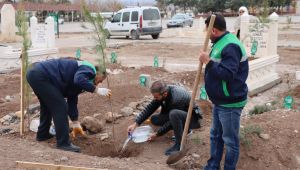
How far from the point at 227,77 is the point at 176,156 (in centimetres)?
133

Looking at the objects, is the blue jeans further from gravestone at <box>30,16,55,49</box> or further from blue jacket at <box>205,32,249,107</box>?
gravestone at <box>30,16,55,49</box>

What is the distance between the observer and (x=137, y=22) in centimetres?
2628

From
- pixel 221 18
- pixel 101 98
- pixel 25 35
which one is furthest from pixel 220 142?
pixel 101 98

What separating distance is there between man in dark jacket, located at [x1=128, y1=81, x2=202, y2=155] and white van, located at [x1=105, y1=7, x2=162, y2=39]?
20474 mm

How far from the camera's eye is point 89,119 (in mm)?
6664

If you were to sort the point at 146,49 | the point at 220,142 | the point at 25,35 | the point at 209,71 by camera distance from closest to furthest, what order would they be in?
the point at 209,71
the point at 220,142
the point at 25,35
the point at 146,49

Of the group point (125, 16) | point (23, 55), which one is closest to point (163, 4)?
point (125, 16)

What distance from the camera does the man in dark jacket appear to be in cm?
555

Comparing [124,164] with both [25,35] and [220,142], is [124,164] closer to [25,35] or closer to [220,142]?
[220,142]

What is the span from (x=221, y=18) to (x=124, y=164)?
1.86 meters

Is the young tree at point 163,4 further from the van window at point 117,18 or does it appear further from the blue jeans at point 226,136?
the blue jeans at point 226,136

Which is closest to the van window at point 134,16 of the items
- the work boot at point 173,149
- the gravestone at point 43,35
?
the gravestone at point 43,35

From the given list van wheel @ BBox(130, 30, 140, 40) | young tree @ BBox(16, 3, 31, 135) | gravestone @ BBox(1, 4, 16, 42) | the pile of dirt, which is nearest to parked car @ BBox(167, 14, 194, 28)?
van wheel @ BBox(130, 30, 140, 40)

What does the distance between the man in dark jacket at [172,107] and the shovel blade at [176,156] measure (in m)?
0.34
